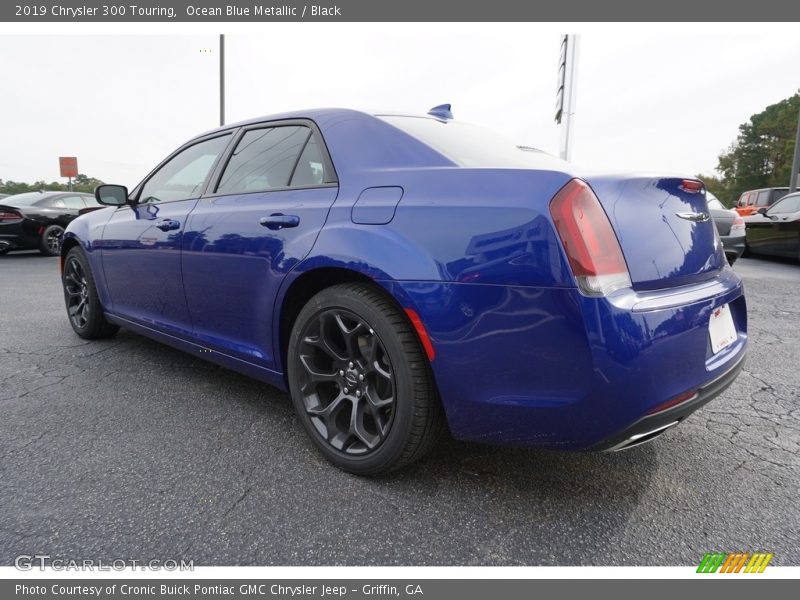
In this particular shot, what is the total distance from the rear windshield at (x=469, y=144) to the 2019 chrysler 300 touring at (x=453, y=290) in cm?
2

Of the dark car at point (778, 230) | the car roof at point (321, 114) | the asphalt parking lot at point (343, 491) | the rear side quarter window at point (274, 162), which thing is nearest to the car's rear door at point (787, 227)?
the dark car at point (778, 230)

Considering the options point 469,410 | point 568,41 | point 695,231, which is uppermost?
point 568,41

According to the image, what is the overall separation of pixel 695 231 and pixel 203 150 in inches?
105

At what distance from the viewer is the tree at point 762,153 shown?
44844mm

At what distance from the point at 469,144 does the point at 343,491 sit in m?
1.53

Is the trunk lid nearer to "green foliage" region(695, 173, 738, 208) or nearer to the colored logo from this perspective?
the colored logo

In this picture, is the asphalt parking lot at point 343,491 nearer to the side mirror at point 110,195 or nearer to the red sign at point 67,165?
the side mirror at point 110,195

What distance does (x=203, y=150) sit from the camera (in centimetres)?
311

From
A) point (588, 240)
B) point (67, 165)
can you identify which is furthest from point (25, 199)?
point (67, 165)

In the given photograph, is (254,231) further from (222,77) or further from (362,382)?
(222,77)

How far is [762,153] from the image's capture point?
49.3m

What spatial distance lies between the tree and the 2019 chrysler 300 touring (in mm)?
52291

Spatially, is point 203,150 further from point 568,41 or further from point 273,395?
point 568,41
